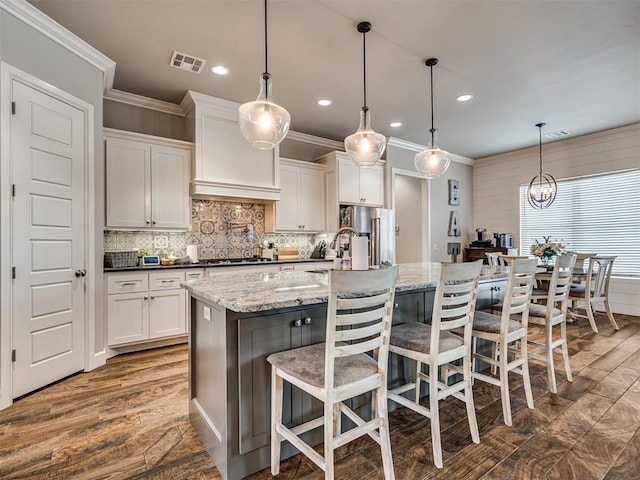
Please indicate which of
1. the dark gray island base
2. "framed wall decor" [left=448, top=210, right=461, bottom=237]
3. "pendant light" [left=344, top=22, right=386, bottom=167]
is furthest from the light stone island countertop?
"framed wall decor" [left=448, top=210, right=461, bottom=237]

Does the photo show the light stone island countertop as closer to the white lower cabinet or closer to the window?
the white lower cabinet

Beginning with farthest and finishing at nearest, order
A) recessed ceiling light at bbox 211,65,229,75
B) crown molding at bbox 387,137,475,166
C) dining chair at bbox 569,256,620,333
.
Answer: crown molding at bbox 387,137,475,166 < dining chair at bbox 569,256,620,333 < recessed ceiling light at bbox 211,65,229,75

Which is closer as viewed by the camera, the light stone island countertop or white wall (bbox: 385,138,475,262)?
the light stone island countertop

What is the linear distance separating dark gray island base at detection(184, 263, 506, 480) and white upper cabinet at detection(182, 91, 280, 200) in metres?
2.33

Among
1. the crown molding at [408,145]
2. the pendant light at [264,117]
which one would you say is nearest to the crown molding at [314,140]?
the crown molding at [408,145]

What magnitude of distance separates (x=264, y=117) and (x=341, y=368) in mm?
1706

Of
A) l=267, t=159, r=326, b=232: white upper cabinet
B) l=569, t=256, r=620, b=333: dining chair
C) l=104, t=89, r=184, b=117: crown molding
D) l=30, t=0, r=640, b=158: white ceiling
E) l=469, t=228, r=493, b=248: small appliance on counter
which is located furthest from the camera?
l=469, t=228, r=493, b=248: small appliance on counter

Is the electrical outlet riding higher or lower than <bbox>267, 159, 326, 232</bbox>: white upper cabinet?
lower

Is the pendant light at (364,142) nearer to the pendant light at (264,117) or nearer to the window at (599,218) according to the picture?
the pendant light at (264,117)

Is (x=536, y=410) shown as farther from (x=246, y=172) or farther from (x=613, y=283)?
(x=613, y=283)

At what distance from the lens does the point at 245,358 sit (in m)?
1.63

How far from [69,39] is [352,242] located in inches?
116

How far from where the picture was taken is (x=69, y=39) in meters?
2.79

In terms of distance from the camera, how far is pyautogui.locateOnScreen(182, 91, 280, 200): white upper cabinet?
3.95m
